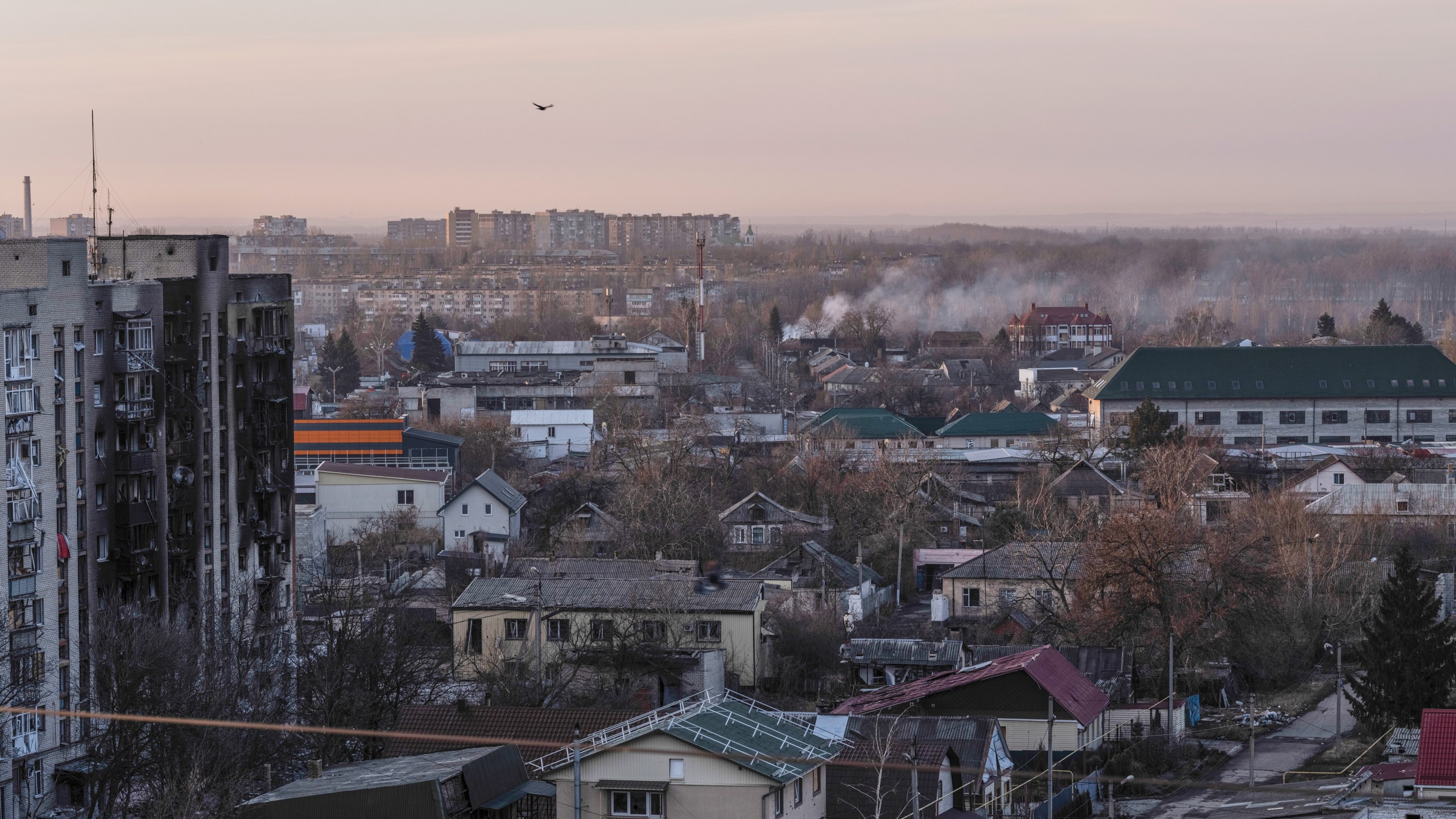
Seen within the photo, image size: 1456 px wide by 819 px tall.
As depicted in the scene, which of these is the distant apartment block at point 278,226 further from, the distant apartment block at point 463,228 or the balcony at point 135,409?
the balcony at point 135,409

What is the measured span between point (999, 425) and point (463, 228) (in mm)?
94613

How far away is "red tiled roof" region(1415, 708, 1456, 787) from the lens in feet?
38.5

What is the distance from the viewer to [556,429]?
34750mm

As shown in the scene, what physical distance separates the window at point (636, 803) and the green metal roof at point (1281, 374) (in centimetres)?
2710

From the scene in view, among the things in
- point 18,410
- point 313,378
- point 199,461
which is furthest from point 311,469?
point 313,378

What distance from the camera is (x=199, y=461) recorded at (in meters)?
17.1

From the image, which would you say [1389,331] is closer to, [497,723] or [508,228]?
[497,723]

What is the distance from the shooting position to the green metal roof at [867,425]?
3372cm

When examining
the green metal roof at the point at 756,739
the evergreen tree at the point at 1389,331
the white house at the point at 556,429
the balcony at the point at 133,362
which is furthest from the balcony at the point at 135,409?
the evergreen tree at the point at 1389,331

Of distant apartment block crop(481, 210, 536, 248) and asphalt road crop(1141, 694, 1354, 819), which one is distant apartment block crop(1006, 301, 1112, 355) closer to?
asphalt road crop(1141, 694, 1354, 819)

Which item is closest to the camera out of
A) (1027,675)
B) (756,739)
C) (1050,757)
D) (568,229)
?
(756,739)

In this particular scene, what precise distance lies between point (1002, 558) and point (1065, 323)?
40300mm

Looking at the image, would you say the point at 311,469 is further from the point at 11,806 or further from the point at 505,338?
the point at 505,338

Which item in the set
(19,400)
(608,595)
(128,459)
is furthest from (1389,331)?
(19,400)
